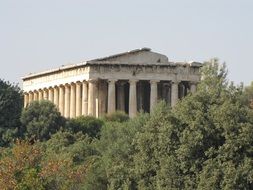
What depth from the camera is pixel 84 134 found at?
278 ft

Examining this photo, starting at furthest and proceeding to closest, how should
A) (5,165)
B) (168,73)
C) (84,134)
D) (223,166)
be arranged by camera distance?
1. (168,73)
2. (84,134)
3. (5,165)
4. (223,166)

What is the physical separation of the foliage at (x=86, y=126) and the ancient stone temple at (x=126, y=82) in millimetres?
13449

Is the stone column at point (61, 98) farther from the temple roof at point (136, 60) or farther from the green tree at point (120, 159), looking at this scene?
the green tree at point (120, 159)

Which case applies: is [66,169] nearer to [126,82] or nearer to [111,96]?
[111,96]

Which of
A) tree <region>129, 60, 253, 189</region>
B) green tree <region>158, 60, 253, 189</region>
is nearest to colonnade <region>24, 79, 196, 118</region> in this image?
tree <region>129, 60, 253, 189</region>

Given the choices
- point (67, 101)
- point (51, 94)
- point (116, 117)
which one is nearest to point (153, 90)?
point (67, 101)

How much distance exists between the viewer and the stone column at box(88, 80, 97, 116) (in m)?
105

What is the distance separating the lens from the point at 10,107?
3482 inches

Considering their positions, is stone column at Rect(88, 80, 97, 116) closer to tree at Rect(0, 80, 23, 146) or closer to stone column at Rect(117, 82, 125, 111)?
stone column at Rect(117, 82, 125, 111)

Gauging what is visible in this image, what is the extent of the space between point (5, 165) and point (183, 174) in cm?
902

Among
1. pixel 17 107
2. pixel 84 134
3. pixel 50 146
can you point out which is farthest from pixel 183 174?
pixel 17 107

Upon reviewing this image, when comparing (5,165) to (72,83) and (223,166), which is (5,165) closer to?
(223,166)

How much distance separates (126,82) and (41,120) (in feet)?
67.9

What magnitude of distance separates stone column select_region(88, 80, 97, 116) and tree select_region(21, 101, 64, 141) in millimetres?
14014
